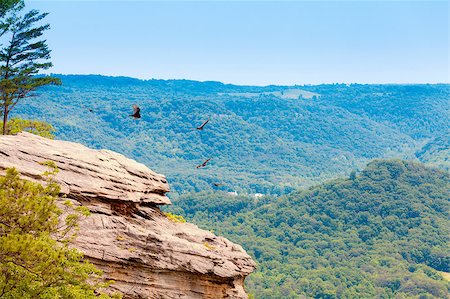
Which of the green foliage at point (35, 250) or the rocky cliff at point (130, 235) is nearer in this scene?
the green foliage at point (35, 250)

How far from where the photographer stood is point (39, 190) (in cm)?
2591

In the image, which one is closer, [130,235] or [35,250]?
[35,250]

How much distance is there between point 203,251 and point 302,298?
12999 cm

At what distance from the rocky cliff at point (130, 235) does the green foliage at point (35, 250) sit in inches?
95.8

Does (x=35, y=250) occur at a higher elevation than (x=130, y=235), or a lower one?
higher

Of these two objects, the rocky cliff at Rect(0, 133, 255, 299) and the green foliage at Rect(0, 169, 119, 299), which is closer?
the green foliage at Rect(0, 169, 119, 299)

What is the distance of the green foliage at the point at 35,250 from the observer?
939 inches

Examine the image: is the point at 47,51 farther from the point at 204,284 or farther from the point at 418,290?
the point at 418,290

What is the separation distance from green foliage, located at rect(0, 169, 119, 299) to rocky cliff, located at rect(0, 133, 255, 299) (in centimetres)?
243

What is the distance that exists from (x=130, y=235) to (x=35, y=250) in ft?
22.4

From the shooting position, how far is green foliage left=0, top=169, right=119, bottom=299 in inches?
939

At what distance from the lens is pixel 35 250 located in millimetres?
24016

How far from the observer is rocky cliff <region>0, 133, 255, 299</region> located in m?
29.5

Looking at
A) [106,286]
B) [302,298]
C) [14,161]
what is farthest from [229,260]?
[302,298]
